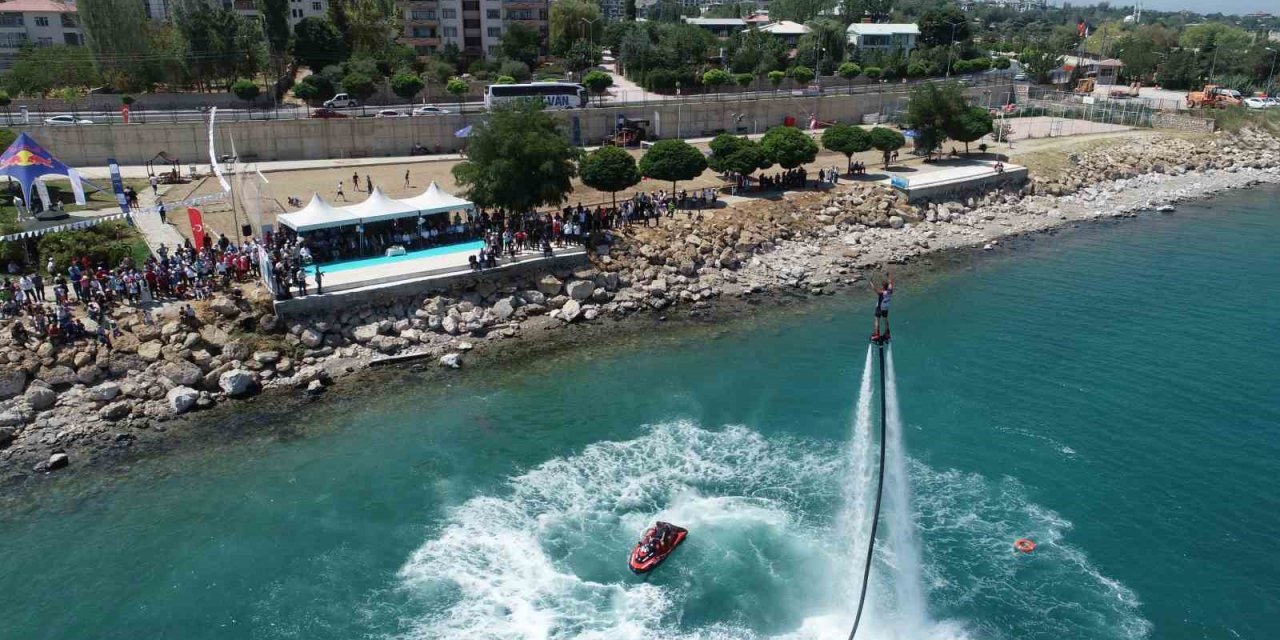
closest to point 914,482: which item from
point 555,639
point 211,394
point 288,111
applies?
point 555,639

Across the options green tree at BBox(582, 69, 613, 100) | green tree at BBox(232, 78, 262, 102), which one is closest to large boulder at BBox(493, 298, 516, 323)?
green tree at BBox(582, 69, 613, 100)

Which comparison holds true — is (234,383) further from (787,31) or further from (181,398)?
(787,31)

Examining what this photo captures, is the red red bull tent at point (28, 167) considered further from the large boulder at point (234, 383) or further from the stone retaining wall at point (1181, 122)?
the stone retaining wall at point (1181, 122)

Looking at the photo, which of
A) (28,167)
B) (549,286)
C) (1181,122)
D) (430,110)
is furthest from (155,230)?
(1181,122)

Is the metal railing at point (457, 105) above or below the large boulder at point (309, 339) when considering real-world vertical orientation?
above

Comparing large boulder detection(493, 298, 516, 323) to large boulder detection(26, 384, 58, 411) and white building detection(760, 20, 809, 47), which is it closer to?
large boulder detection(26, 384, 58, 411)

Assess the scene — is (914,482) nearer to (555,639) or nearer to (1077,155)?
(555,639)

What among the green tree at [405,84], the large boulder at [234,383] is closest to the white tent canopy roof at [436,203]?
the large boulder at [234,383]
